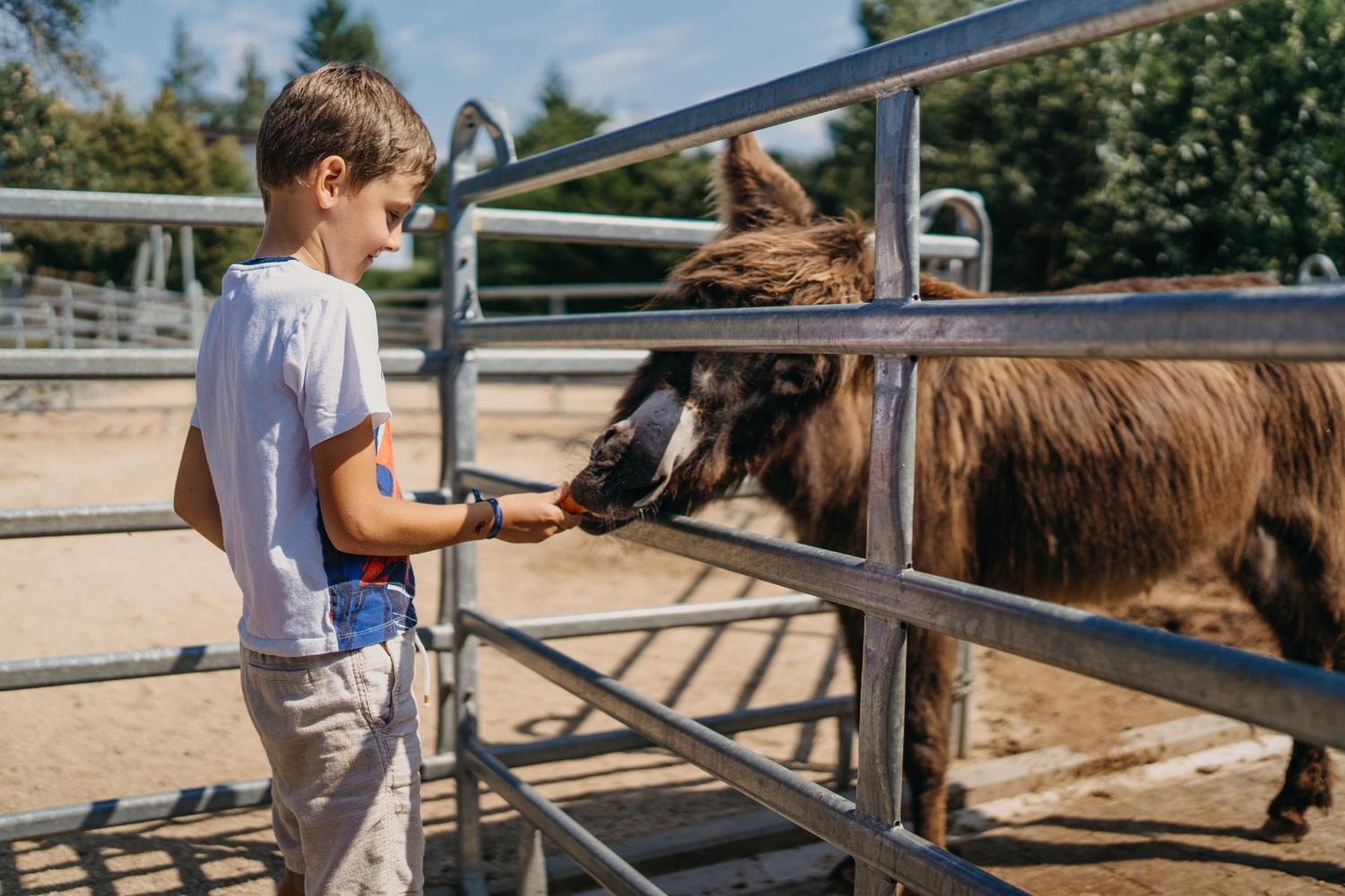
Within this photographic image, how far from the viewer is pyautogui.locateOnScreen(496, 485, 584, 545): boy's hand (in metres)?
1.61

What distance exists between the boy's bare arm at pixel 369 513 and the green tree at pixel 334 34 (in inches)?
1954

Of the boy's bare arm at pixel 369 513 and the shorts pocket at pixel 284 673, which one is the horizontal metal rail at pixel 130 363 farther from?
the shorts pocket at pixel 284 673

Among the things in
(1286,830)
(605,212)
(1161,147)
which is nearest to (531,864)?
(1286,830)

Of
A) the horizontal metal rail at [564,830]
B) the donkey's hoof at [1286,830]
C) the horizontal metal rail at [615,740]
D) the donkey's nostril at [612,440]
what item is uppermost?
the donkey's nostril at [612,440]

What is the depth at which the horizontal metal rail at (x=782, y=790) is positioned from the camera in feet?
3.83

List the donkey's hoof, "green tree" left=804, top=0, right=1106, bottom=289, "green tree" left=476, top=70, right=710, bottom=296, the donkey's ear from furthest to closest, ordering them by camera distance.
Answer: "green tree" left=476, top=70, right=710, bottom=296 → "green tree" left=804, top=0, right=1106, bottom=289 → the donkey's hoof → the donkey's ear

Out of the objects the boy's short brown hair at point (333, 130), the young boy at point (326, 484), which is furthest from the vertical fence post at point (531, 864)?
the boy's short brown hair at point (333, 130)

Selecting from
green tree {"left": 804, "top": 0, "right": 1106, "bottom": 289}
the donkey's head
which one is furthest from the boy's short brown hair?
green tree {"left": 804, "top": 0, "right": 1106, "bottom": 289}

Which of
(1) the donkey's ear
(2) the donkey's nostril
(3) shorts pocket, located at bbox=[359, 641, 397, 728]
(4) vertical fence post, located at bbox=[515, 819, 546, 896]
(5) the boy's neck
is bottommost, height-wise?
(4) vertical fence post, located at bbox=[515, 819, 546, 896]

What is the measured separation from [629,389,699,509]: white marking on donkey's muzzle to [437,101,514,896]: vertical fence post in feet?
2.47

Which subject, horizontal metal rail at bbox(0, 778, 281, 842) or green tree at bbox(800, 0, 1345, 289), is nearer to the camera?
horizontal metal rail at bbox(0, 778, 281, 842)

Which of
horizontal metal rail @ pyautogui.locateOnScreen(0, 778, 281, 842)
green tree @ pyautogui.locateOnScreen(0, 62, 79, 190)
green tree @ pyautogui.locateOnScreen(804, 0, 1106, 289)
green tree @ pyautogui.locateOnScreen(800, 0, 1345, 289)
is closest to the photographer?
horizontal metal rail @ pyautogui.locateOnScreen(0, 778, 281, 842)

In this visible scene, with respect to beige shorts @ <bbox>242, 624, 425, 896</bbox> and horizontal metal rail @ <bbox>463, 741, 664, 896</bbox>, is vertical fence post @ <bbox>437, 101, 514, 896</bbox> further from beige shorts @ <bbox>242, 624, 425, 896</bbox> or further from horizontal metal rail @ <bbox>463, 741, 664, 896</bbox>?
beige shorts @ <bbox>242, 624, 425, 896</bbox>

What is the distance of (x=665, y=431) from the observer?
77.5 inches
